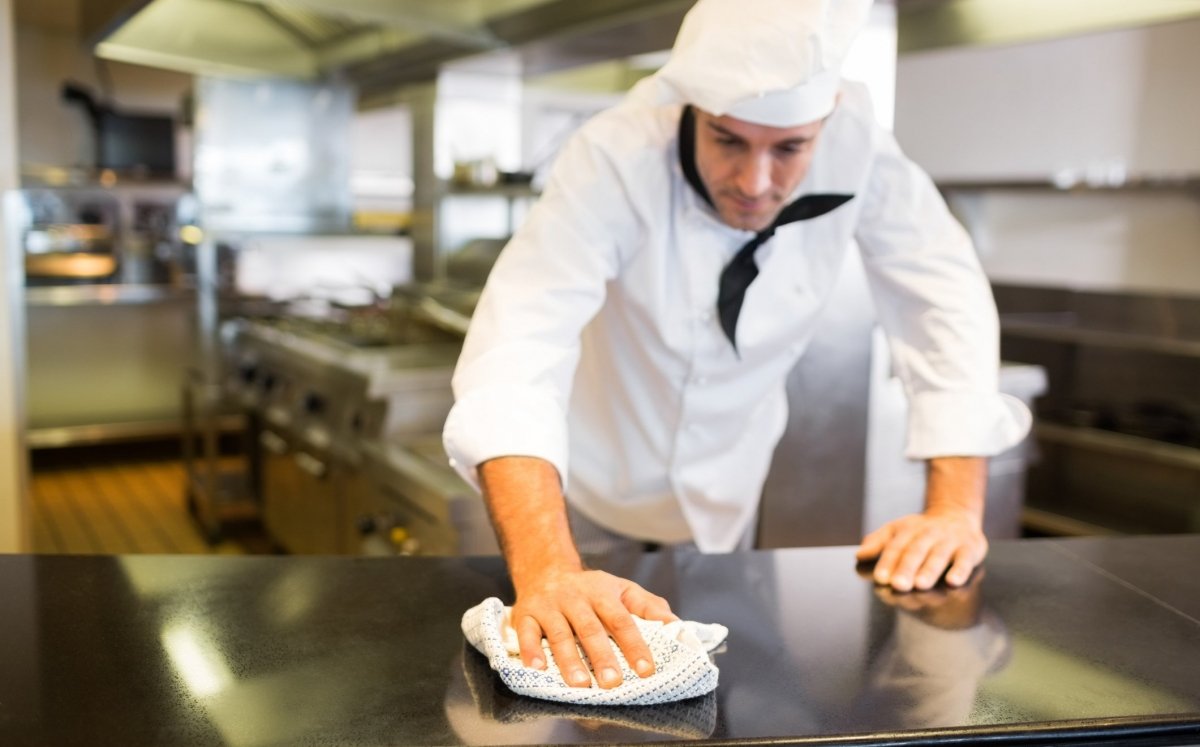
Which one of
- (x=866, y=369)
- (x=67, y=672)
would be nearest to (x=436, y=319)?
(x=866, y=369)

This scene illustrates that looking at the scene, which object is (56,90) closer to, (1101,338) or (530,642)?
(1101,338)

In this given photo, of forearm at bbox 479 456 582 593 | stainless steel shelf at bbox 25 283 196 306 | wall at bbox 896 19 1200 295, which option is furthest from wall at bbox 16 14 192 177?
forearm at bbox 479 456 582 593

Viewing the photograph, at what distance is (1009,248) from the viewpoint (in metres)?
5.27

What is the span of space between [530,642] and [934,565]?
21.5 inches

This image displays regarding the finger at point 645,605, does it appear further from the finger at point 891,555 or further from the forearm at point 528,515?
the finger at point 891,555

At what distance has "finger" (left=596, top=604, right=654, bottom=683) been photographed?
915 mm

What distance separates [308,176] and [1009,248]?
10.8 ft

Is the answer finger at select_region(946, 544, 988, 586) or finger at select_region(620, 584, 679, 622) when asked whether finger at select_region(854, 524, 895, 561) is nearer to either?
finger at select_region(946, 544, 988, 586)

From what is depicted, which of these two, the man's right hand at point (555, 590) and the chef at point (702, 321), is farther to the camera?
the chef at point (702, 321)

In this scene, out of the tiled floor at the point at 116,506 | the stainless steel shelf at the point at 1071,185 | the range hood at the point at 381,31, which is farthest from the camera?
the tiled floor at the point at 116,506

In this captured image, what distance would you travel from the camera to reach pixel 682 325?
1680 millimetres

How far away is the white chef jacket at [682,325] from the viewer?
4.61ft

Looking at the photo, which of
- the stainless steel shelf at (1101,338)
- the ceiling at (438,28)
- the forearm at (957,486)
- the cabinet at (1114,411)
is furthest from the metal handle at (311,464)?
the stainless steel shelf at (1101,338)

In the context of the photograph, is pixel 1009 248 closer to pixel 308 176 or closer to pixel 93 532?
pixel 308 176
